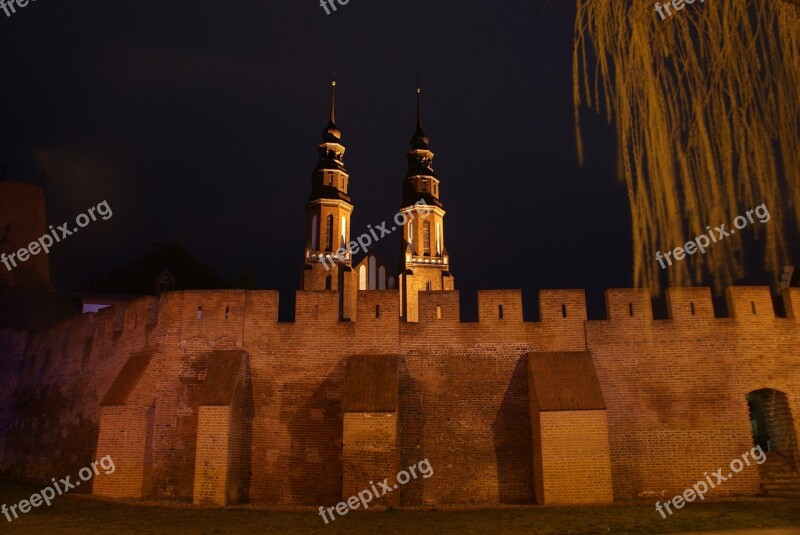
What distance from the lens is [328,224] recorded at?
120 ft

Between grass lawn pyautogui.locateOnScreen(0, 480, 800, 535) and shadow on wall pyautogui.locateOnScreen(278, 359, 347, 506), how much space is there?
5.61ft

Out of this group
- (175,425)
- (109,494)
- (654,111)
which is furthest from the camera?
(175,425)

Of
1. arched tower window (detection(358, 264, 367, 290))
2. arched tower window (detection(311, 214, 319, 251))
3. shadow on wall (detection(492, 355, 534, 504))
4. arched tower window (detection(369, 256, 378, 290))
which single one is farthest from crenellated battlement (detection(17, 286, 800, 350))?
arched tower window (detection(369, 256, 378, 290))

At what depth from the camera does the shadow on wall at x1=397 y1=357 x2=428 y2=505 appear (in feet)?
40.8

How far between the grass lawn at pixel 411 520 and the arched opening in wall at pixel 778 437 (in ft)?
4.94

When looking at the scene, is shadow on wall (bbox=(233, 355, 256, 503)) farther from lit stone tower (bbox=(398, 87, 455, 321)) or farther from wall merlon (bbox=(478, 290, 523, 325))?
lit stone tower (bbox=(398, 87, 455, 321))

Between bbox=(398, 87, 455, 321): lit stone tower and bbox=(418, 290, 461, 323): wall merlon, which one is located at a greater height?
bbox=(398, 87, 455, 321): lit stone tower

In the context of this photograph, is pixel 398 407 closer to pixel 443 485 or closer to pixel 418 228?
pixel 443 485

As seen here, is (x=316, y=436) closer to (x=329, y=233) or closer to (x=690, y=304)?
(x=690, y=304)

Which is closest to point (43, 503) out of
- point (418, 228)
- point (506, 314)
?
point (506, 314)

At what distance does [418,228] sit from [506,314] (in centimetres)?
2600

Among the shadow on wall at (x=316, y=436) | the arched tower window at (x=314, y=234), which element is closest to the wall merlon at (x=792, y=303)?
the shadow on wall at (x=316, y=436)

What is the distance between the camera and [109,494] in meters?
12.3

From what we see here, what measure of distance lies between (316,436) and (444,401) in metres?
2.70
